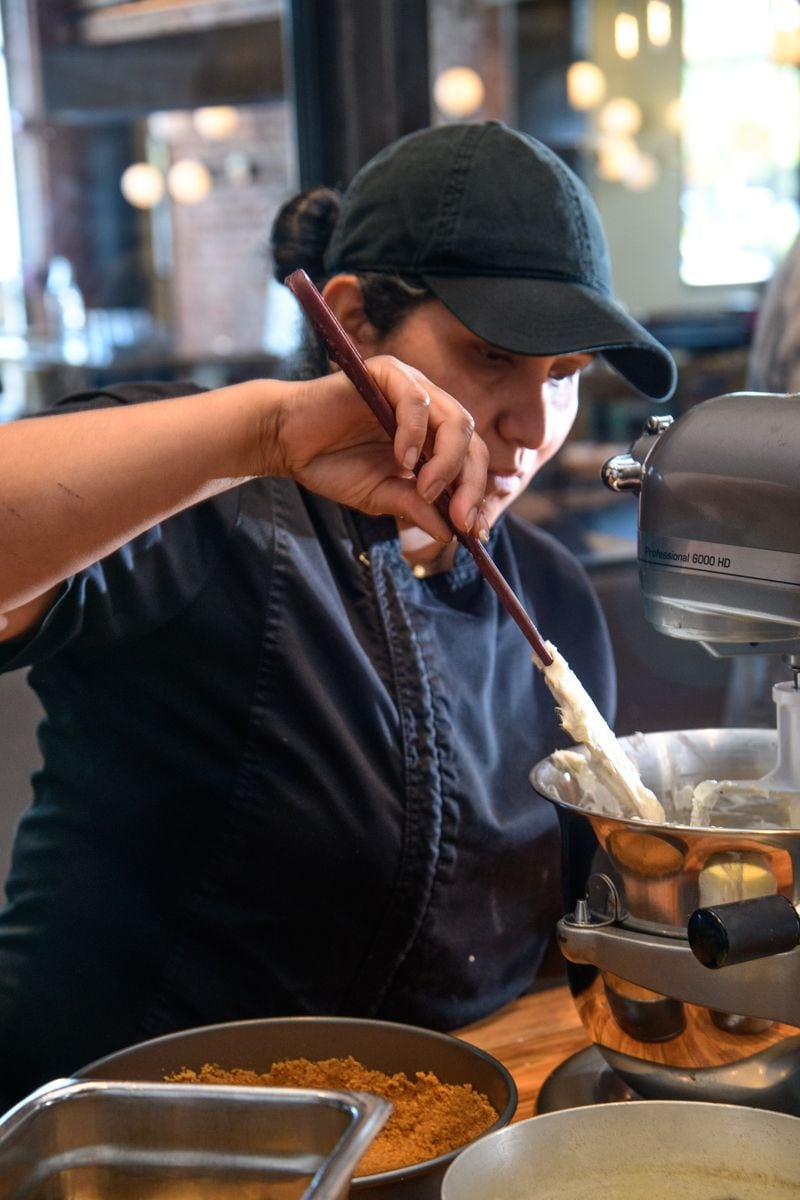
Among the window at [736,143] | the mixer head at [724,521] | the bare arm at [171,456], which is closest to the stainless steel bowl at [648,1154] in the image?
the mixer head at [724,521]

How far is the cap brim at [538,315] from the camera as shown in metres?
1.17

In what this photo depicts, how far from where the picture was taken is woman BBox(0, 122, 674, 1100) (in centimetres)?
121

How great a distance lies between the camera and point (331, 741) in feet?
4.04

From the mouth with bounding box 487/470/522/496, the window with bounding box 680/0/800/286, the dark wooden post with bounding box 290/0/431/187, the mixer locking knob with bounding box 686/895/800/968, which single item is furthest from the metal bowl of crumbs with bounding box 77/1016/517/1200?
the window with bounding box 680/0/800/286

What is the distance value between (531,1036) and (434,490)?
0.51m

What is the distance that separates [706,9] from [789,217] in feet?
6.93

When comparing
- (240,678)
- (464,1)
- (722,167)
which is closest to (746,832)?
(240,678)

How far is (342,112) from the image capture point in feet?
9.72

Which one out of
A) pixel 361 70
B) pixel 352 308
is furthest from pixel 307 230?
pixel 361 70

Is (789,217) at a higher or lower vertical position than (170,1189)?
higher

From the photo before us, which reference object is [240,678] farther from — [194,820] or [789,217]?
[789,217]

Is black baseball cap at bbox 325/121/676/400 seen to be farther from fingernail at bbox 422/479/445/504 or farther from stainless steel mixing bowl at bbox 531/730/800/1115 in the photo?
stainless steel mixing bowl at bbox 531/730/800/1115

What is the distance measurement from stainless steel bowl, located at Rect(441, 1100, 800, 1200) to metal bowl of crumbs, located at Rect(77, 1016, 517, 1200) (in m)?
0.08

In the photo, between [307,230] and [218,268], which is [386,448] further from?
[218,268]
